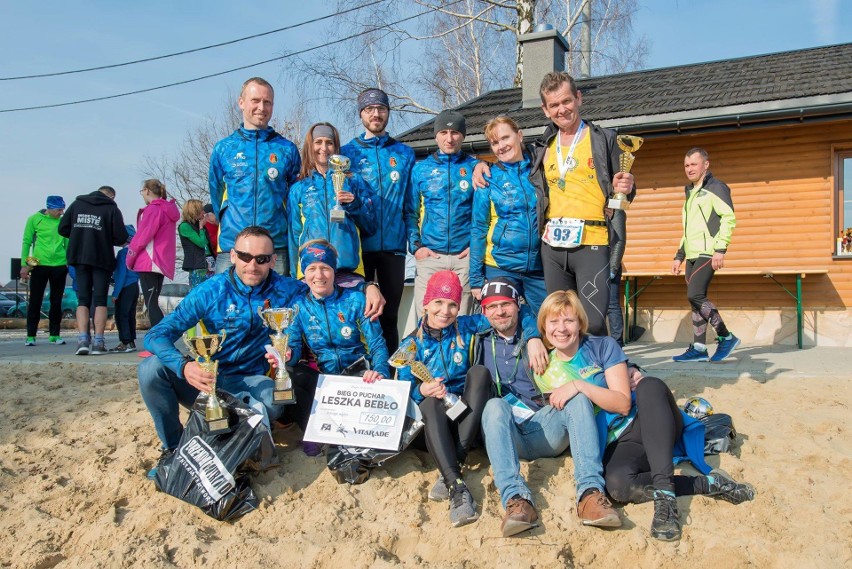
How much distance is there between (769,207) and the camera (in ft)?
29.5

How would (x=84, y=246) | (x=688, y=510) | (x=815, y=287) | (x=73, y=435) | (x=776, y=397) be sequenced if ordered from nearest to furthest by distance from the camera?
(x=688, y=510), (x=73, y=435), (x=776, y=397), (x=84, y=246), (x=815, y=287)

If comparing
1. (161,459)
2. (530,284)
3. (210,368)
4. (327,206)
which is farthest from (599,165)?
(161,459)

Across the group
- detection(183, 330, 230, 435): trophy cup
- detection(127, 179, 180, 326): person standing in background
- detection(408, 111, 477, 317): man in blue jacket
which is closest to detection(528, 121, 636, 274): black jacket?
detection(408, 111, 477, 317): man in blue jacket

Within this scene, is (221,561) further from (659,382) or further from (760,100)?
(760,100)

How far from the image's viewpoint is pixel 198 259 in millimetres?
7945

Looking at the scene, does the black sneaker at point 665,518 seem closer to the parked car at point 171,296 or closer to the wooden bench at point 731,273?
the wooden bench at point 731,273

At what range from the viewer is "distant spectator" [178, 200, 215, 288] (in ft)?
25.1

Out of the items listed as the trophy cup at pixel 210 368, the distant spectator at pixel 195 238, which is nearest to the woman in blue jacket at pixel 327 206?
the trophy cup at pixel 210 368

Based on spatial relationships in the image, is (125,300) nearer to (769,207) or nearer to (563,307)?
(563,307)

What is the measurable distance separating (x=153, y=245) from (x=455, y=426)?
502 cm

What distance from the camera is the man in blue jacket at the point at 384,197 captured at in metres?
4.89

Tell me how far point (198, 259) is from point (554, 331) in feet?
17.8

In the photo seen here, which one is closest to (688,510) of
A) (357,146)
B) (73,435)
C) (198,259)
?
(357,146)

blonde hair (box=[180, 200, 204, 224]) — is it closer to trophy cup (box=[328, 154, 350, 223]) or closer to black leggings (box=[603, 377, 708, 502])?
trophy cup (box=[328, 154, 350, 223])
